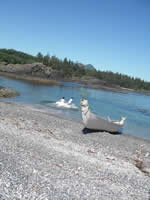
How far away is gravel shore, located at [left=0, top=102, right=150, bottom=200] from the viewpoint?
7.09m

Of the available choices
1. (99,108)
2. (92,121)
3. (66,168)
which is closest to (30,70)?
(99,108)

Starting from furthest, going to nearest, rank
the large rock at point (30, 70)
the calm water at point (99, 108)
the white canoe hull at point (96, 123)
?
the large rock at point (30, 70)
the calm water at point (99, 108)
the white canoe hull at point (96, 123)

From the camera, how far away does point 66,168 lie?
9.20 m

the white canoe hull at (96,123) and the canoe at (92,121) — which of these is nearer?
the canoe at (92,121)

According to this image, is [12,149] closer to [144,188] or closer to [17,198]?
[17,198]

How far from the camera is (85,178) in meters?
8.57

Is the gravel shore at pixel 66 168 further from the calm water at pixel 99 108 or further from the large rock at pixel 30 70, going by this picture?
the large rock at pixel 30 70

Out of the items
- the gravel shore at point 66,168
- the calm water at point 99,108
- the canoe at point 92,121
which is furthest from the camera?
the calm water at point 99,108

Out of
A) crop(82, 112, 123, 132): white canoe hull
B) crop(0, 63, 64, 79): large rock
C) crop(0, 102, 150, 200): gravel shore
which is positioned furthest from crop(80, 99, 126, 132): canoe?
crop(0, 63, 64, 79): large rock

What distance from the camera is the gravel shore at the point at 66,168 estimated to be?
709 cm

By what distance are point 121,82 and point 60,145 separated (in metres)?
178

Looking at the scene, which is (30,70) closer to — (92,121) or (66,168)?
(92,121)

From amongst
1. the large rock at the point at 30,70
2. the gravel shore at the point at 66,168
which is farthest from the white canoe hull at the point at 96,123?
the large rock at the point at 30,70

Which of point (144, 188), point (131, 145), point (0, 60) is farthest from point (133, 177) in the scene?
point (0, 60)
